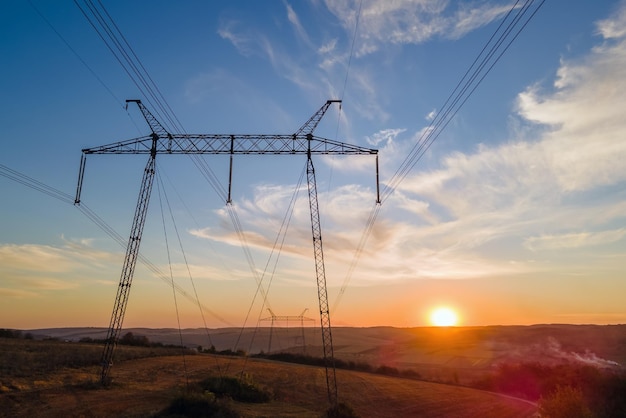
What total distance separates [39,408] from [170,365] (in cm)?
3534

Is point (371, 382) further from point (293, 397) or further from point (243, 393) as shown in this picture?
point (243, 393)

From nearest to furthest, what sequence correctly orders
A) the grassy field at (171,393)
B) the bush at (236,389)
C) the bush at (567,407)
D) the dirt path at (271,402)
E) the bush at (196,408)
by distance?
the bush at (196,408), the dirt path at (271,402), the grassy field at (171,393), the bush at (567,407), the bush at (236,389)

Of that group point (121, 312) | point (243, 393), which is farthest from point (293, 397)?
point (121, 312)

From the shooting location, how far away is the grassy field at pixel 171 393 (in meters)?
32.2

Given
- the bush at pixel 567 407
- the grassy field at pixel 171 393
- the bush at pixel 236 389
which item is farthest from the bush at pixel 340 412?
the bush at pixel 567 407

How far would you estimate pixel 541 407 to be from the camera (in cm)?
3984

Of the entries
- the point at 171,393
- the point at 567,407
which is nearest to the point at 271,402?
the point at 171,393

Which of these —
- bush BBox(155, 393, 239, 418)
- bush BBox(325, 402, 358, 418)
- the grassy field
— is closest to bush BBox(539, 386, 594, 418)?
the grassy field

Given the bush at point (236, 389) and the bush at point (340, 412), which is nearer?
the bush at point (340, 412)

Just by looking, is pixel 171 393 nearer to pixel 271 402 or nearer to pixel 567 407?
pixel 271 402

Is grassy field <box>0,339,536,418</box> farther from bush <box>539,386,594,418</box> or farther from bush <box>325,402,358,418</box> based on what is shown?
bush <box>539,386,594,418</box>

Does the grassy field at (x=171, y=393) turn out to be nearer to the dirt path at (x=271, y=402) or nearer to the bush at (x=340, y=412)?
the dirt path at (x=271, y=402)

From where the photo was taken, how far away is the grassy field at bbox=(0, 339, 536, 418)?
32.2m

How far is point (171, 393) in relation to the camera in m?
38.4
